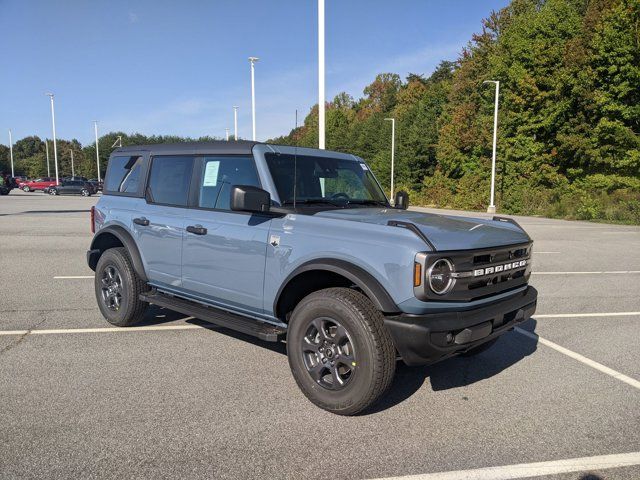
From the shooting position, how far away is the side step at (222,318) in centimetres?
389

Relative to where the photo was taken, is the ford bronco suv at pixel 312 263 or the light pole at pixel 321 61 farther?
the light pole at pixel 321 61

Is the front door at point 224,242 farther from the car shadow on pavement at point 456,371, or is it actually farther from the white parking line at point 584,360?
the white parking line at point 584,360

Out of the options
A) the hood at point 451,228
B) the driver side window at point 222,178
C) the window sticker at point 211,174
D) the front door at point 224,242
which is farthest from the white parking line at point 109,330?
the hood at point 451,228

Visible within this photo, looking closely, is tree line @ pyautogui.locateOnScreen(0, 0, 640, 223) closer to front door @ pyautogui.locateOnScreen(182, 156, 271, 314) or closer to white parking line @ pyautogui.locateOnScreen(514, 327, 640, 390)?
white parking line @ pyautogui.locateOnScreen(514, 327, 640, 390)

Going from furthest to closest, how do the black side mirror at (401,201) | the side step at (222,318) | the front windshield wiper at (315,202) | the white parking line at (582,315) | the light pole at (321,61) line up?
the light pole at (321,61) < the white parking line at (582,315) < the black side mirror at (401,201) < the front windshield wiper at (315,202) < the side step at (222,318)

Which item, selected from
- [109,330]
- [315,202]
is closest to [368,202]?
[315,202]

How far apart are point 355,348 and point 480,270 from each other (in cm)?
105

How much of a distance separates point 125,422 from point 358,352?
1639 mm

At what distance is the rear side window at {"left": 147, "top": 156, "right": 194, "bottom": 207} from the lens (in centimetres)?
482

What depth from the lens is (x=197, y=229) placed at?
444 cm

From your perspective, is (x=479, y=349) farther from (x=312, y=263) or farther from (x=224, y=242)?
(x=224, y=242)

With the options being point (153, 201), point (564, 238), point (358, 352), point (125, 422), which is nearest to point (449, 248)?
point (358, 352)

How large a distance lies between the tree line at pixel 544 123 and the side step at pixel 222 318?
83.7ft

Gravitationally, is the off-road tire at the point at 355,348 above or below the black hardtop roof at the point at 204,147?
below
